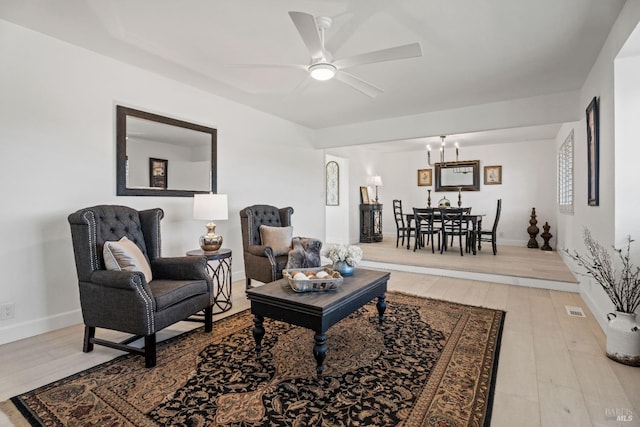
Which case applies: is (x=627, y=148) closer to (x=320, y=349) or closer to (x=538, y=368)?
(x=538, y=368)

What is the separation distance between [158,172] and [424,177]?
6870 mm

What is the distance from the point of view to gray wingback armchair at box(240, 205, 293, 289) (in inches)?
139

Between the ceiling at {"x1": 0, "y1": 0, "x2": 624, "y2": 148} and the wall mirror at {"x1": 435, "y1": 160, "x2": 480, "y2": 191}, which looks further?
the wall mirror at {"x1": 435, "y1": 160, "x2": 480, "y2": 191}

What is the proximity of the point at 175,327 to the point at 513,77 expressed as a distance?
424 cm

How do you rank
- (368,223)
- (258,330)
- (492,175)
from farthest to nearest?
(368,223), (492,175), (258,330)

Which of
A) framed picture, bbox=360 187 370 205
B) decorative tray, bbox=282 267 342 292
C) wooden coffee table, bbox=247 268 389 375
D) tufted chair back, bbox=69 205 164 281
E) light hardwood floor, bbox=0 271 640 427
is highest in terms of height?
framed picture, bbox=360 187 370 205

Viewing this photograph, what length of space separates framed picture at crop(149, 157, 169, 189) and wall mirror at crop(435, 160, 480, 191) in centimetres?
655

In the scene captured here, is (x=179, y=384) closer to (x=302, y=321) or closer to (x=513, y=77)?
(x=302, y=321)

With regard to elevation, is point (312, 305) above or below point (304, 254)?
below

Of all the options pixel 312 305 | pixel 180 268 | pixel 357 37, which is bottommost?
pixel 312 305

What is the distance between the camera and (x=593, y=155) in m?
3.08

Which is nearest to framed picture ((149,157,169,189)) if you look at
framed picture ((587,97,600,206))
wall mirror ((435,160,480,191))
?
framed picture ((587,97,600,206))

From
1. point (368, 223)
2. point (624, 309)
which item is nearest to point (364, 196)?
point (368, 223)

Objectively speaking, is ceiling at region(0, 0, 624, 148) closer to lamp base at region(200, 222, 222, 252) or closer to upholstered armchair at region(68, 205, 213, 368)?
upholstered armchair at region(68, 205, 213, 368)
